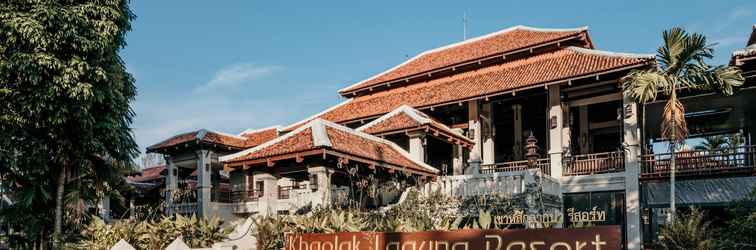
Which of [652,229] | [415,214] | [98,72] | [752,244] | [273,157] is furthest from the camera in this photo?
[652,229]

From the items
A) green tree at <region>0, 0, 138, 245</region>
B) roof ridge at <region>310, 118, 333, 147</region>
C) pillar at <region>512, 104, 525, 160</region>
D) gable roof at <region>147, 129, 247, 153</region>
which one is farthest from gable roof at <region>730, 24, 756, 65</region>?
gable roof at <region>147, 129, 247, 153</region>

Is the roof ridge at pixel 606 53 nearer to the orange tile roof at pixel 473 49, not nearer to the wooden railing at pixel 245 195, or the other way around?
the orange tile roof at pixel 473 49

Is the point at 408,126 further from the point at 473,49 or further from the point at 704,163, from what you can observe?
the point at 704,163

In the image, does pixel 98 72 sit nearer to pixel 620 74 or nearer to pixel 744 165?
pixel 620 74

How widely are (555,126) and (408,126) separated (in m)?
4.66

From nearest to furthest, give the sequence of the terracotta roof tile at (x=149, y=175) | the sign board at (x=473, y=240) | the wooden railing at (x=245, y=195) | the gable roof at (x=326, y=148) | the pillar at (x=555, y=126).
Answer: the sign board at (x=473, y=240) < the gable roof at (x=326, y=148) < the pillar at (x=555, y=126) < the wooden railing at (x=245, y=195) < the terracotta roof tile at (x=149, y=175)

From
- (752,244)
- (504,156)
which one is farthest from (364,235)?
(504,156)

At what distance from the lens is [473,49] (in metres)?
23.0

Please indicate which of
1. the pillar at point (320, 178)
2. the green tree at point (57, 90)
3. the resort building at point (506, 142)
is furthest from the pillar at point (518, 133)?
the green tree at point (57, 90)

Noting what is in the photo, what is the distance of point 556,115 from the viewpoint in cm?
1798

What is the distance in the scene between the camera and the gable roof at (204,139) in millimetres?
24734

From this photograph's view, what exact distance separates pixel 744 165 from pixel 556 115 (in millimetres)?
5128

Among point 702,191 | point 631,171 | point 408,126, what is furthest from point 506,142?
point 702,191

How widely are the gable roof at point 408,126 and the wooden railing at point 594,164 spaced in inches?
126
